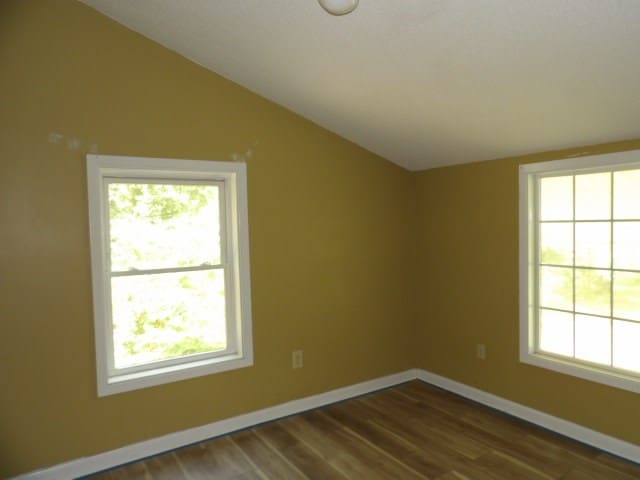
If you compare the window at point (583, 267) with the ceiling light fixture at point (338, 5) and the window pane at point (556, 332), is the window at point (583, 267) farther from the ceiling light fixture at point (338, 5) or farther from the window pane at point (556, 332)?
the ceiling light fixture at point (338, 5)

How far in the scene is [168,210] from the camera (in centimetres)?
306

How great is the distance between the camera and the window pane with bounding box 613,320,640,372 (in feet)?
8.88

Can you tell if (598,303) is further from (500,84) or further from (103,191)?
(103,191)

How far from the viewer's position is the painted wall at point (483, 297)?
9.47 ft

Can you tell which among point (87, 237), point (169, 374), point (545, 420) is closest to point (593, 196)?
point (545, 420)

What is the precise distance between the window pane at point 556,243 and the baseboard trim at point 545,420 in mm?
1096

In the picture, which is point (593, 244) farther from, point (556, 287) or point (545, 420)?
point (545, 420)

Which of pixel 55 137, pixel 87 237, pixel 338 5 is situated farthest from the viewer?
pixel 87 237

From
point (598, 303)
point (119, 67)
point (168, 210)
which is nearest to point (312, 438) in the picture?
point (168, 210)

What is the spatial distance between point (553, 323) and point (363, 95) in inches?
82.4

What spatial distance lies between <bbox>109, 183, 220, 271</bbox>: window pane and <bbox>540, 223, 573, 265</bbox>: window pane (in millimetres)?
2369

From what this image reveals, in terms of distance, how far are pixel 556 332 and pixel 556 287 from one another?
32cm

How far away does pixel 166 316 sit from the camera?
10.1 ft

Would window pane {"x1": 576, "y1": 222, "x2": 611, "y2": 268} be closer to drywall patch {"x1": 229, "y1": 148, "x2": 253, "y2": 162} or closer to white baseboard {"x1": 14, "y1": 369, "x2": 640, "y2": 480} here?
white baseboard {"x1": 14, "y1": 369, "x2": 640, "y2": 480}
